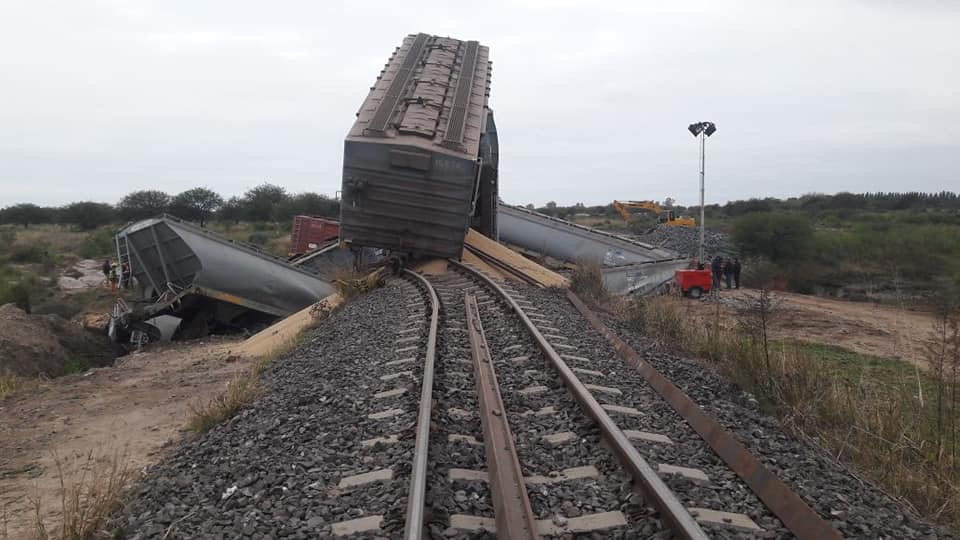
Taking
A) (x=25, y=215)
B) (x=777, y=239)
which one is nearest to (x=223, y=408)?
(x=777, y=239)

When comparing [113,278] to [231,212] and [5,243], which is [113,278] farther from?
[231,212]

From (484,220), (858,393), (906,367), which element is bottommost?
(906,367)

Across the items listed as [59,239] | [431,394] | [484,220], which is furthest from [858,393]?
[59,239]

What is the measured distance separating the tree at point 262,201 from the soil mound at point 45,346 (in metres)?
59.5

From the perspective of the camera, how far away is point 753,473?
4191 millimetres

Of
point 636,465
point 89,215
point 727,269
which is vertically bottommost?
point 636,465

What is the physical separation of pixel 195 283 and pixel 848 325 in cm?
1636

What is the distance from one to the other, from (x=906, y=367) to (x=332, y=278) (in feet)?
43.7

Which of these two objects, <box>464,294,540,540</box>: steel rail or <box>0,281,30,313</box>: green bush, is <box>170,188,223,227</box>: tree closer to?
<box>0,281,30,313</box>: green bush

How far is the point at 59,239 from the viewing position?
52.6 metres

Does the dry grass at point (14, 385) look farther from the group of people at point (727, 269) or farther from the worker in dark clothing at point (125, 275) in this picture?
the group of people at point (727, 269)

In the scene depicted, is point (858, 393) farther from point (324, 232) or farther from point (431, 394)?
point (324, 232)

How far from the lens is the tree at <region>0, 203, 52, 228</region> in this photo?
257 feet

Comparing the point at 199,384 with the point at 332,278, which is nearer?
the point at 199,384
